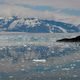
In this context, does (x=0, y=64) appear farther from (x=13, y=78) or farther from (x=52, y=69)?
(x=13, y=78)

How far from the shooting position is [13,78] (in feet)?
62.1

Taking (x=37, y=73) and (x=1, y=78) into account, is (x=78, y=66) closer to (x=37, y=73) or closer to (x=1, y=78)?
(x=37, y=73)

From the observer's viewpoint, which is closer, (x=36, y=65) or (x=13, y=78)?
(x=13, y=78)

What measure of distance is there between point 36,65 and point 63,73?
14.0ft

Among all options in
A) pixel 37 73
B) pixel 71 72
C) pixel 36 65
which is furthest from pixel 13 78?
pixel 36 65

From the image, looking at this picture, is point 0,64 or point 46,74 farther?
point 0,64

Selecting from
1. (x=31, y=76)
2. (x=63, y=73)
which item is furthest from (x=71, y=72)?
(x=31, y=76)

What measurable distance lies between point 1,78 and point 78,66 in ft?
20.7

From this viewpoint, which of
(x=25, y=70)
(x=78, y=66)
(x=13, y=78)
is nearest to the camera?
(x=13, y=78)

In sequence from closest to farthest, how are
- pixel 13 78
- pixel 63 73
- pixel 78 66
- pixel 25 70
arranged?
1. pixel 13 78
2. pixel 63 73
3. pixel 25 70
4. pixel 78 66

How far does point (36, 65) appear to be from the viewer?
80.5 ft

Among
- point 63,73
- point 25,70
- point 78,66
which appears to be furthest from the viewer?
point 78,66

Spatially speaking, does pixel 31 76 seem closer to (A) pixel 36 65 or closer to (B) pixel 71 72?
(B) pixel 71 72

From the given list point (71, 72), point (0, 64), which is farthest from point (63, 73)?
point (0, 64)
